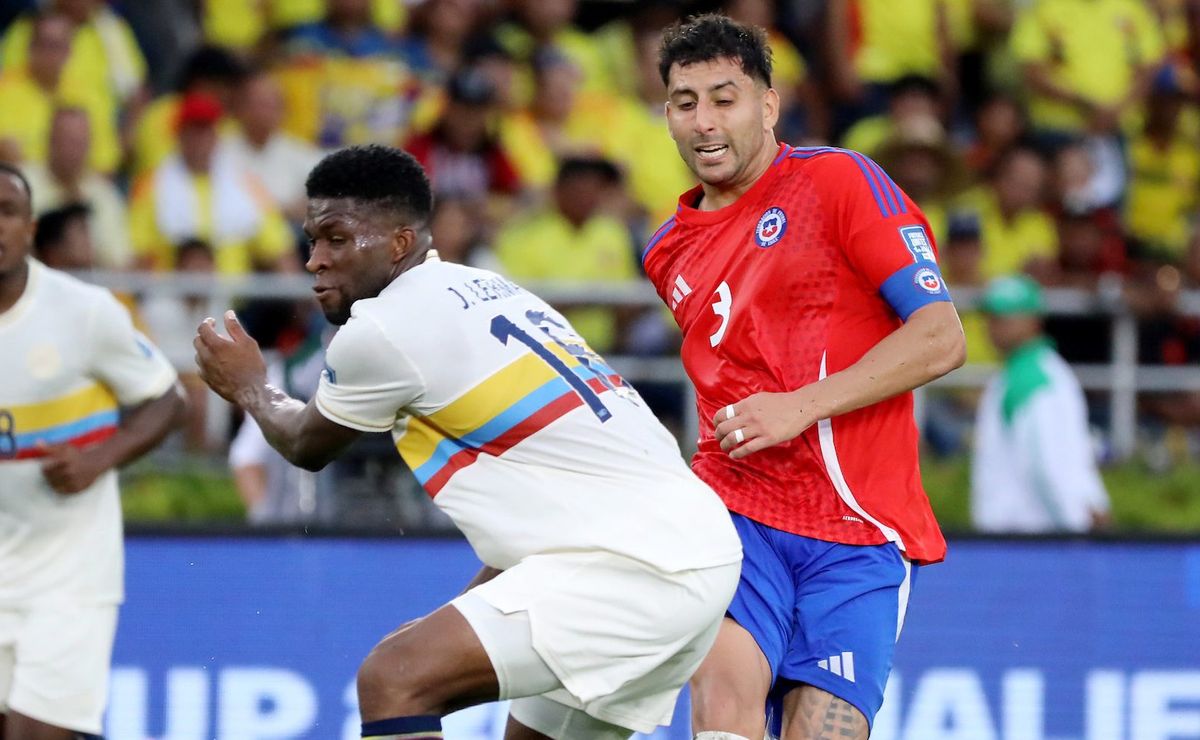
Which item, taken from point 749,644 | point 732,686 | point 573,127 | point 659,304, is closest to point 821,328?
point 749,644

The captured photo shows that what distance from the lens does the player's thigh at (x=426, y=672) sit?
187 inches

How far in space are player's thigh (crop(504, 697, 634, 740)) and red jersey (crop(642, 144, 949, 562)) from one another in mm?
749

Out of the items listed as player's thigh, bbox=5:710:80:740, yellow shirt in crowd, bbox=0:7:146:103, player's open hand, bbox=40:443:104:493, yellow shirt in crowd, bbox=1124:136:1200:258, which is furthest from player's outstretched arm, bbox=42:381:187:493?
yellow shirt in crowd, bbox=1124:136:1200:258

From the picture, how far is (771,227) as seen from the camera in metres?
5.47

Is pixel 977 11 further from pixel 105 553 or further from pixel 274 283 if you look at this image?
pixel 105 553

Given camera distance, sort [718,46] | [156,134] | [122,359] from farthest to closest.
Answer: [156,134], [122,359], [718,46]

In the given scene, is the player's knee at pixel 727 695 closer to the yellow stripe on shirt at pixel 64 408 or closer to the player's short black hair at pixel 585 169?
the yellow stripe on shirt at pixel 64 408

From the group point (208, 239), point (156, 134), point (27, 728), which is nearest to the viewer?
point (27, 728)

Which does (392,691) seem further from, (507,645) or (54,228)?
(54,228)

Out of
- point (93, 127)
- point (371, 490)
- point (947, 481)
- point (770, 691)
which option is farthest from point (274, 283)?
point (770, 691)

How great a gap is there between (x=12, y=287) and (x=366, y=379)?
8.16ft

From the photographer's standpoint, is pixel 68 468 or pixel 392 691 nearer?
pixel 392 691

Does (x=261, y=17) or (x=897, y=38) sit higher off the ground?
(x=261, y=17)

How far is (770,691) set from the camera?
548 cm
